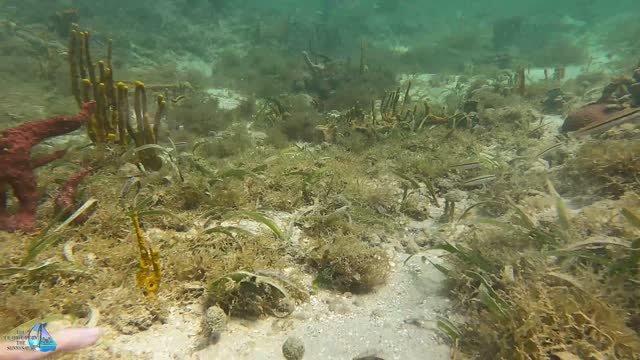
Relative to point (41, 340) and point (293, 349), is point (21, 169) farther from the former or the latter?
point (293, 349)

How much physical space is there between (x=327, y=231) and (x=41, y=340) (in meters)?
2.32

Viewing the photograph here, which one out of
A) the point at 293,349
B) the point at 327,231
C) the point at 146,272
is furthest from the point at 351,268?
the point at 146,272

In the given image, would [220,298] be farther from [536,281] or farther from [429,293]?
[536,281]

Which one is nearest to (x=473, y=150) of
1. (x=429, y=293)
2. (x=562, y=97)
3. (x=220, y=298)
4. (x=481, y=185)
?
(x=481, y=185)

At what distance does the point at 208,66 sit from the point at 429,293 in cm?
1409

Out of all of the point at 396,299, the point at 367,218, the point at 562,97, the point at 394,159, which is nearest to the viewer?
the point at 396,299

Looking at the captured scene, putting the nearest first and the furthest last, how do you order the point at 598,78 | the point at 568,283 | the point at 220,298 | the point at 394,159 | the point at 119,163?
1. the point at 568,283
2. the point at 220,298
3. the point at 119,163
4. the point at 394,159
5. the point at 598,78

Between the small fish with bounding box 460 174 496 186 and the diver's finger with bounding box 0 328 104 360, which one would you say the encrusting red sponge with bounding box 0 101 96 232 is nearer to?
the diver's finger with bounding box 0 328 104 360

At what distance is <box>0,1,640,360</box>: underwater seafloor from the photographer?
2305mm

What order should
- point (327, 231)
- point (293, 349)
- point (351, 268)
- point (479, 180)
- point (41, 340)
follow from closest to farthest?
point (41, 340), point (293, 349), point (351, 268), point (327, 231), point (479, 180)

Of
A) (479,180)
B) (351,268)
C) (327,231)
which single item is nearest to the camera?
(351,268)

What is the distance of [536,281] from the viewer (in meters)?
2.39

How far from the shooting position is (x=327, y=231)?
11.3 ft

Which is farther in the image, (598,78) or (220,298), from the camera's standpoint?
(598,78)
